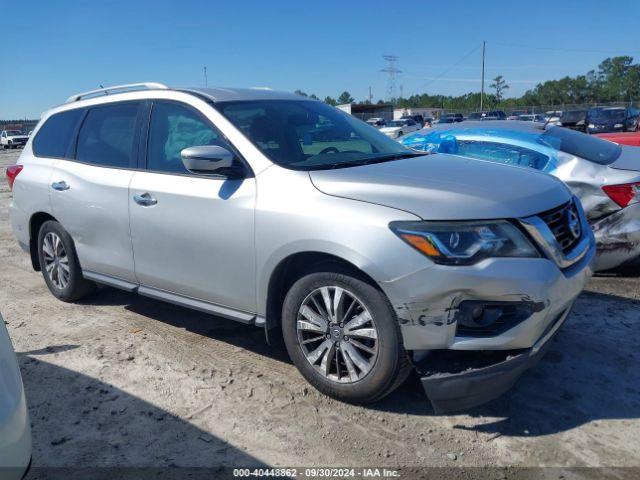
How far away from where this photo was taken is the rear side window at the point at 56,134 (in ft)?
16.4

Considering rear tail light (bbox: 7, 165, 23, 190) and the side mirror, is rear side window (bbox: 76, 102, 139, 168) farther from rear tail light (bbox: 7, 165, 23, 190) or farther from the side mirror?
the side mirror

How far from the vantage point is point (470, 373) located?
9.24 ft

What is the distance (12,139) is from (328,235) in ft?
169

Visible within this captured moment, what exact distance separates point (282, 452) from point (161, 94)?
2.73 metres

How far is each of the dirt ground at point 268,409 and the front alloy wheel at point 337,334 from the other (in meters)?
0.25

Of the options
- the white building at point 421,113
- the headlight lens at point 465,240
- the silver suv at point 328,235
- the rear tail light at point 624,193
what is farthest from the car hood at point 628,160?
the white building at point 421,113

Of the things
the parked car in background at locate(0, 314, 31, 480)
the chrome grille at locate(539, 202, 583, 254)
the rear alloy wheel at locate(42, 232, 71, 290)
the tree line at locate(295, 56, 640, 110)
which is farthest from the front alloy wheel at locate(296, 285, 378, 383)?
the tree line at locate(295, 56, 640, 110)

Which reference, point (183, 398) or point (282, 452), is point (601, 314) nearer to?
point (282, 452)

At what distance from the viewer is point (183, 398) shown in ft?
11.3

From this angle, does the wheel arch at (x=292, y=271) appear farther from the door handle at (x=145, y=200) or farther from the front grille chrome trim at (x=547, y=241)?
the door handle at (x=145, y=200)

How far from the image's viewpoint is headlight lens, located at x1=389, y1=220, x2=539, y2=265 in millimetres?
2805

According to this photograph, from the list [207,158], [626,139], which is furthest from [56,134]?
[626,139]

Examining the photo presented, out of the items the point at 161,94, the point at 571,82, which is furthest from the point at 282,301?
the point at 571,82

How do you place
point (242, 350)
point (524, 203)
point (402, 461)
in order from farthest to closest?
point (242, 350) → point (524, 203) → point (402, 461)
